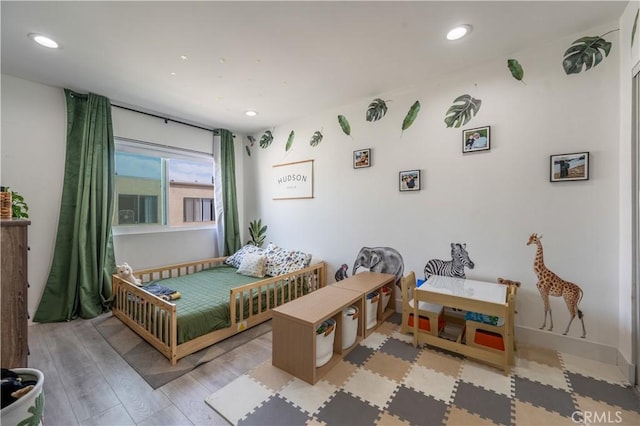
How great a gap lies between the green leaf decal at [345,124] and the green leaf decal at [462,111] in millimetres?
1103

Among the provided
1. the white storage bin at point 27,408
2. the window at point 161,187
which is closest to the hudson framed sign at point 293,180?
the window at point 161,187

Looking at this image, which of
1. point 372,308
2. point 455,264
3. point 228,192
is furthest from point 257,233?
point 455,264

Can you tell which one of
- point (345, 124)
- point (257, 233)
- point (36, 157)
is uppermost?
point (345, 124)

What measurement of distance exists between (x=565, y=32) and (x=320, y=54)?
186 cm

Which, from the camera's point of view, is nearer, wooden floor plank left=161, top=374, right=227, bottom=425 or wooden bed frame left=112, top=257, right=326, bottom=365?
wooden floor plank left=161, top=374, right=227, bottom=425

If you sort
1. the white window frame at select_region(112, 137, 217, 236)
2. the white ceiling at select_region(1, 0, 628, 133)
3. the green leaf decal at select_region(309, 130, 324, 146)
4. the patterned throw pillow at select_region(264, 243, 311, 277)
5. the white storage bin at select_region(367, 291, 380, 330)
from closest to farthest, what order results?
the white ceiling at select_region(1, 0, 628, 133) < the white storage bin at select_region(367, 291, 380, 330) < the white window frame at select_region(112, 137, 217, 236) < the patterned throw pillow at select_region(264, 243, 311, 277) < the green leaf decal at select_region(309, 130, 324, 146)

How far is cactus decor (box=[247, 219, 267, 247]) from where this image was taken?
410 cm

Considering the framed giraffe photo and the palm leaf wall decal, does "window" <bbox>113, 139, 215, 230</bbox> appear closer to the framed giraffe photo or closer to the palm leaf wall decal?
the palm leaf wall decal

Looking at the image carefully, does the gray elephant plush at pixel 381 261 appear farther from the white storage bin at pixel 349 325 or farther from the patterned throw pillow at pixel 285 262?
the white storage bin at pixel 349 325

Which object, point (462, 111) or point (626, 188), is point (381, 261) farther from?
point (626, 188)

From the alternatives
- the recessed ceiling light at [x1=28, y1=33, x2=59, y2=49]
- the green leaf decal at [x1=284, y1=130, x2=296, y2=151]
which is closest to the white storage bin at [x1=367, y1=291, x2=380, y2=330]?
the green leaf decal at [x1=284, y1=130, x2=296, y2=151]

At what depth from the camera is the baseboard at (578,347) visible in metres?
1.79

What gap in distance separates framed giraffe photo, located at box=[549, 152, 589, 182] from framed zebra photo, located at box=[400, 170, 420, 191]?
1042mm

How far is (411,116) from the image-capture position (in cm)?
275
